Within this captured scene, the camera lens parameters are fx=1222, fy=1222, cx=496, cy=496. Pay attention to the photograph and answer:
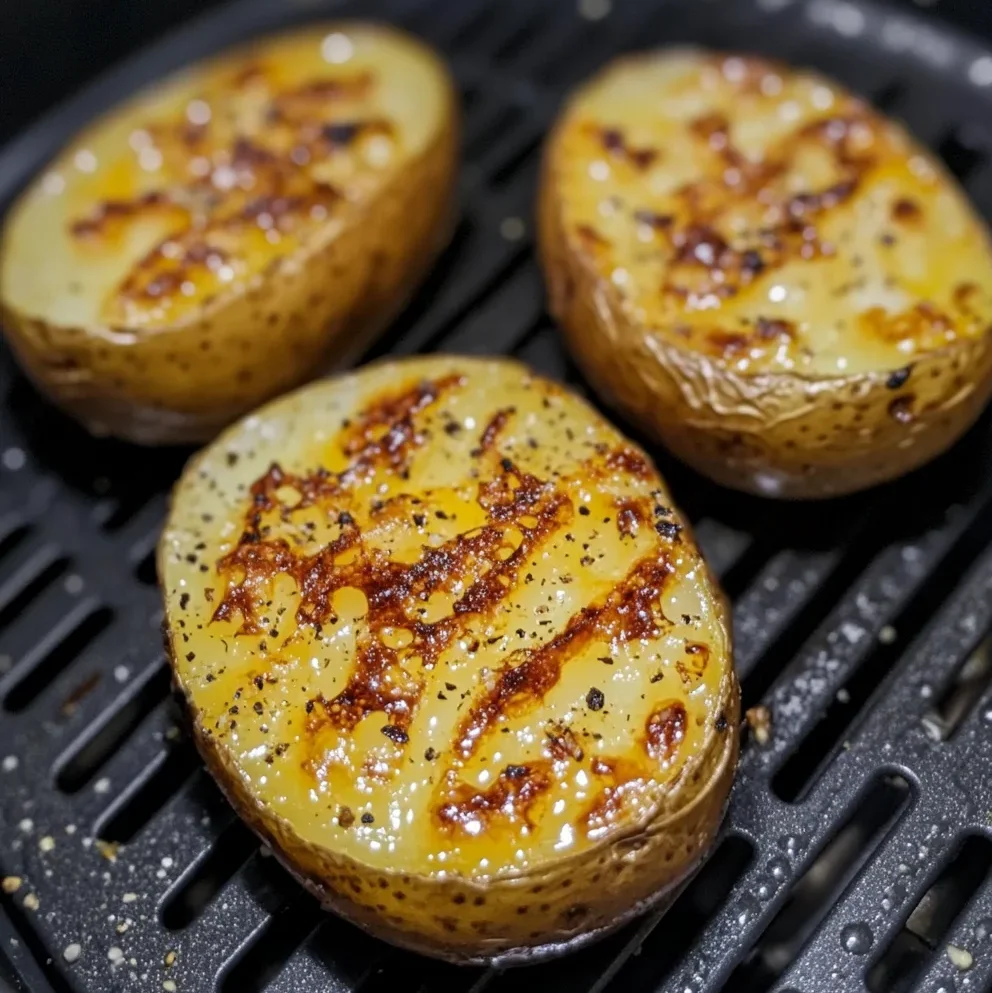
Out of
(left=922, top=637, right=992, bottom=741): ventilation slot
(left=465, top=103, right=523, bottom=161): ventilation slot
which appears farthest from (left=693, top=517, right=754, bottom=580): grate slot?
(left=465, top=103, right=523, bottom=161): ventilation slot

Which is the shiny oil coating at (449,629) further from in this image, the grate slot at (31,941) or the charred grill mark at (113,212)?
the charred grill mark at (113,212)

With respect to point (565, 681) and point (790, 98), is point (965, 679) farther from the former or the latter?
point (790, 98)

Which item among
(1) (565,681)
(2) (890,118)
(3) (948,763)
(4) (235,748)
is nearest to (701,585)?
(1) (565,681)

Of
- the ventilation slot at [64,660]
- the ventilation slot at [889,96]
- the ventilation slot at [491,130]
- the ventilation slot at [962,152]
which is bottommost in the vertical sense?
the ventilation slot at [962,152]

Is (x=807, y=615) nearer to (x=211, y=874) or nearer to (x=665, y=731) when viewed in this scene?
(x=665, y=731)

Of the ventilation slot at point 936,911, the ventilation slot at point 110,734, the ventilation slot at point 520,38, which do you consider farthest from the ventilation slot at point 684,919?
the ventilation slot at point 520,38

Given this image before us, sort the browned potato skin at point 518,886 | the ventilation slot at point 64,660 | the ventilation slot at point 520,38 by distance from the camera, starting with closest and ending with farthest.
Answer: the browned potato skin at point 518,886 → the ventilation slot at point 64,660 → the ventilation slot at point 520,38

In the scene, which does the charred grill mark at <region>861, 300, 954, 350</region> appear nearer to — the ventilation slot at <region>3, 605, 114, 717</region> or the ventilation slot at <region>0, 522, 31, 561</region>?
the ventilation slot at <region>3, 605, 114, 717</region>
